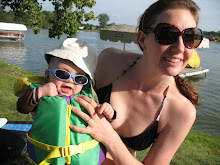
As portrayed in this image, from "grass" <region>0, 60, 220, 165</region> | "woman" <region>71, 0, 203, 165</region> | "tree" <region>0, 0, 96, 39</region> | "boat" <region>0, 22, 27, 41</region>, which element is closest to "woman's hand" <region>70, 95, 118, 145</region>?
"woman" <region>71, 0, 203, 165</region>

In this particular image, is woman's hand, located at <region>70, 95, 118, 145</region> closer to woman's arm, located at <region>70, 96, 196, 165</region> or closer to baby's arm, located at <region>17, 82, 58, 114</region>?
woman's arm, located at <region>70, 96, 196, 165</region>

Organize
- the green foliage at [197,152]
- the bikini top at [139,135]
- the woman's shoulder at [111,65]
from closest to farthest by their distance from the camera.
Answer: the bikini top at [139,135]
the woman's shoulder at [111,65]
the green foliage at [197,152]

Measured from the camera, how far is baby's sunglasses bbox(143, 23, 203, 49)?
1679 millimetres

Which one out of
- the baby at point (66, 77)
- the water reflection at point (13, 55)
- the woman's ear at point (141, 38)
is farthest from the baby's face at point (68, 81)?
the water reflection at point (13, 55)

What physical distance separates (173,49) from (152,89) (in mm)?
547

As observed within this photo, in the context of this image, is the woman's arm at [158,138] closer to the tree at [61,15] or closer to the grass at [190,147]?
the grass at [190,147]

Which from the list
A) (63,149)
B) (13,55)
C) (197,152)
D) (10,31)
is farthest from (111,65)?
(10,31)

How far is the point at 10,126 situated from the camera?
156 inches

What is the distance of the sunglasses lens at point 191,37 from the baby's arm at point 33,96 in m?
1.17

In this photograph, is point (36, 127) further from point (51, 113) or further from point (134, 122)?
point (134, 122)

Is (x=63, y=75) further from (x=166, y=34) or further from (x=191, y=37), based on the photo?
(x=191, y=37)

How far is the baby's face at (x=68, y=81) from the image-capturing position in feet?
6.17

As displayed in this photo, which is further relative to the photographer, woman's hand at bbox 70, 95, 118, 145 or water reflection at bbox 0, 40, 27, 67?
water reflection at bbox 0, 40, 27, 67

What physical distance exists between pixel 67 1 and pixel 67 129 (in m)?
6.19
